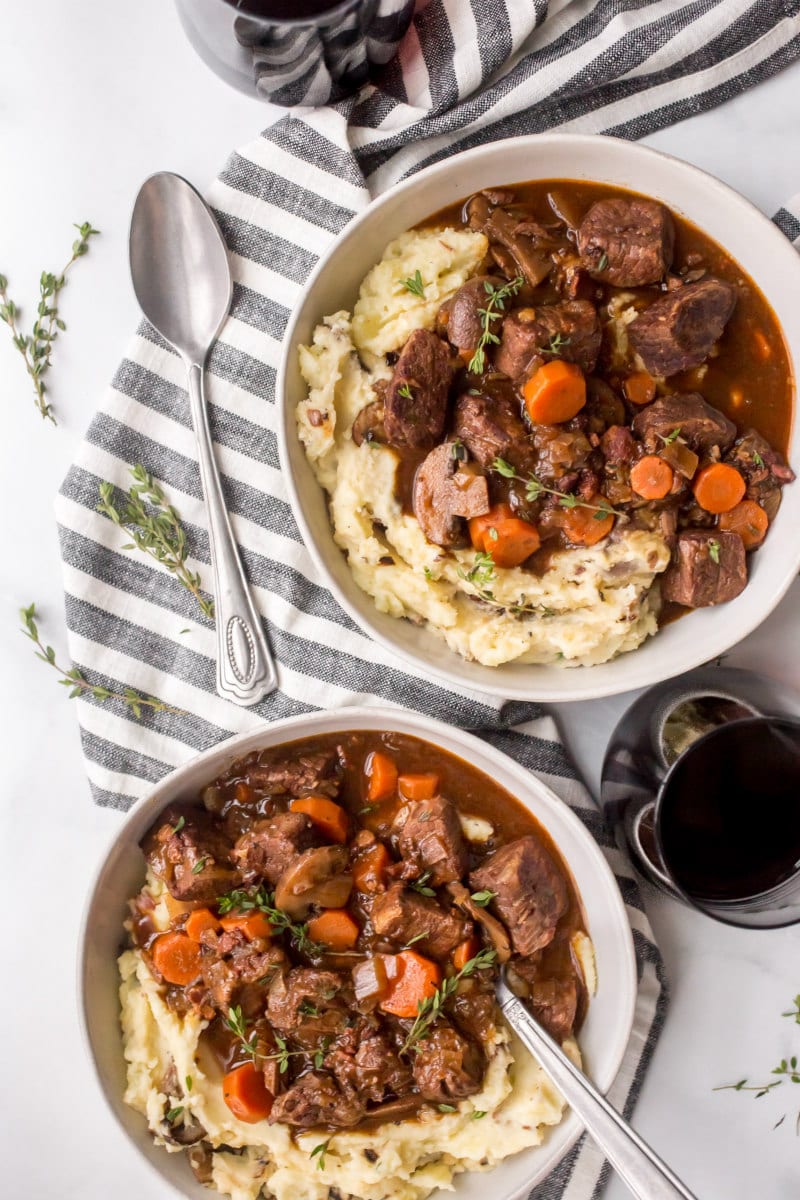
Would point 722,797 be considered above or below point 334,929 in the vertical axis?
above

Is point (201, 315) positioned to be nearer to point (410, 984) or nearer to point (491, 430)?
point (491, 430)

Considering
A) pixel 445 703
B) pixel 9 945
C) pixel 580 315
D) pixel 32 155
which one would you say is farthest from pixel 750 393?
pixel 9 945

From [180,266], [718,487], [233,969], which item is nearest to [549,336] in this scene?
[718,487]

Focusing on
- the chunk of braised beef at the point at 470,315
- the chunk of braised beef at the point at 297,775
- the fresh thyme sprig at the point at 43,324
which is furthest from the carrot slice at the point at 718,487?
the fresh thyme sprig at the point at 43,324

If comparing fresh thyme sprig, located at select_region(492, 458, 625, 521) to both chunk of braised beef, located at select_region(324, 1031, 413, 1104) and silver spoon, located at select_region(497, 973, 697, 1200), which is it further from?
chunk of braised beef, located at select_region(324, 1031, 413, 1104)

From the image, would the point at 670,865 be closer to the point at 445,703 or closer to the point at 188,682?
the point at 445,703

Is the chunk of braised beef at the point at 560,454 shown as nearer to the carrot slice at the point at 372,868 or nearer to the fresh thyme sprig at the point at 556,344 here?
the fresh thyme sprig at the point at 556,344

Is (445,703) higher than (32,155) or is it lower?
lower
